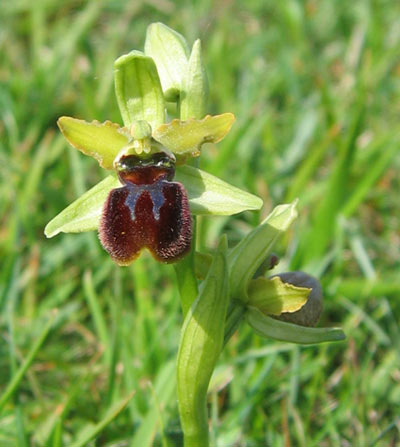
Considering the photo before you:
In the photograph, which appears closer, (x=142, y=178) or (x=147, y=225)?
(x=147, y=225)

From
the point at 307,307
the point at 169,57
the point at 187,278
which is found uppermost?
the point at 169,57

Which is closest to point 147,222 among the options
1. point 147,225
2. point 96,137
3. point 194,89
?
point 147,225

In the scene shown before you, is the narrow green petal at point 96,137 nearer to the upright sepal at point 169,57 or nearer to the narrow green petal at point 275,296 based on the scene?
the upright sepal at point 169,57

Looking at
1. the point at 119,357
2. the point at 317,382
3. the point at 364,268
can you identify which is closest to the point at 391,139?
the point at 364,268

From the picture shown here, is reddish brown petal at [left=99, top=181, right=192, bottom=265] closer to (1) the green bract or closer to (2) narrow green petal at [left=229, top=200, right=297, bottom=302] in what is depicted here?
(1) the green bract

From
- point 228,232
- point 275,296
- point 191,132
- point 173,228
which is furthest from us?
point 228,232

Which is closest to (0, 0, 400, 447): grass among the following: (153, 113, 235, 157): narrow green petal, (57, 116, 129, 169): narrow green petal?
(57, 116, 129, 169): narrow green petal

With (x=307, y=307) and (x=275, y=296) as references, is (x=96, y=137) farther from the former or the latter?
(x=307, y=307)
